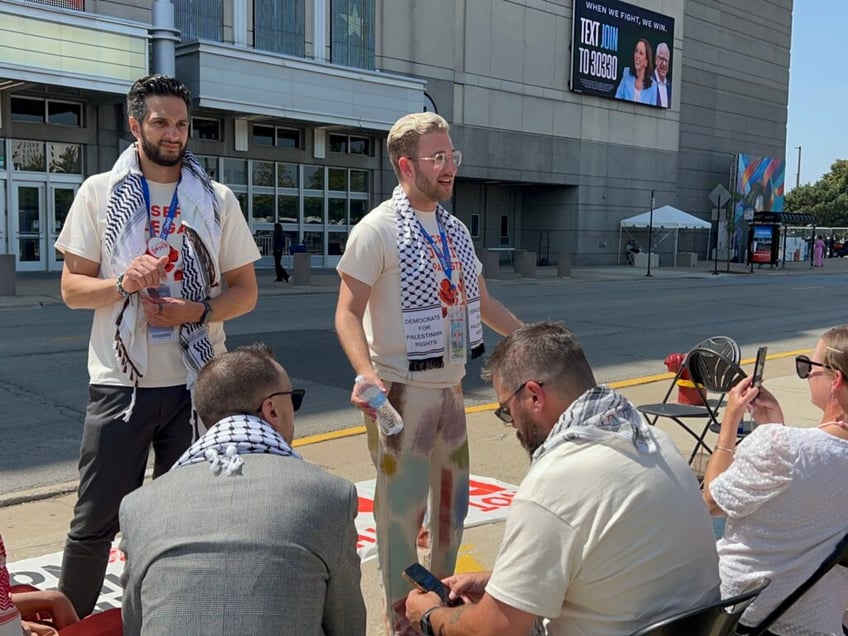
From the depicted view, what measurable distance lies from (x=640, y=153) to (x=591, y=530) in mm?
39158

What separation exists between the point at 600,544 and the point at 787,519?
0.87 metres

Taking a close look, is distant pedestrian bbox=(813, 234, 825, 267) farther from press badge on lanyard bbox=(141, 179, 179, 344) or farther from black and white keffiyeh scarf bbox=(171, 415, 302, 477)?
black and white keffiyeh scarf bbox=(171, 415, 302, 477)

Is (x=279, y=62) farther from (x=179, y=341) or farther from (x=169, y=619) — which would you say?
(x=169, y=619)

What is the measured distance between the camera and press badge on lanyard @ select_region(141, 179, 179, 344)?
3.02m

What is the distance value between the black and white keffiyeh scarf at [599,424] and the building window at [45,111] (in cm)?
2308

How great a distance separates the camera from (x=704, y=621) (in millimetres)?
1883

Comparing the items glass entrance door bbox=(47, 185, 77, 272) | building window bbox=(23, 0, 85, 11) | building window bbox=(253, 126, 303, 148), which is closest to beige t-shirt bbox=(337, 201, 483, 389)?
building window bbox=(23, 0, 85, 11)

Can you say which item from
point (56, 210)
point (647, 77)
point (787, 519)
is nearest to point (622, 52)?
point (647, 77)

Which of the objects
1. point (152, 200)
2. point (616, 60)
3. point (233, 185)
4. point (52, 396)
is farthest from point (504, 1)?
point (152, 200)

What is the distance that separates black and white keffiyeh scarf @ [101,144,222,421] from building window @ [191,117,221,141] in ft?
76.7

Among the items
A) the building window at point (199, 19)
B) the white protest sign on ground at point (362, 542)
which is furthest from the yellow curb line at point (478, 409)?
the building window at point (199, 19)

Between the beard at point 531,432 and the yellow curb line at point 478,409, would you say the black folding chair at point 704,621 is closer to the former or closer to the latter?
the beard at point 531,432

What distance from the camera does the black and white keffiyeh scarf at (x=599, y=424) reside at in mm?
1960

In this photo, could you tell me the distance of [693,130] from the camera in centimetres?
4222
